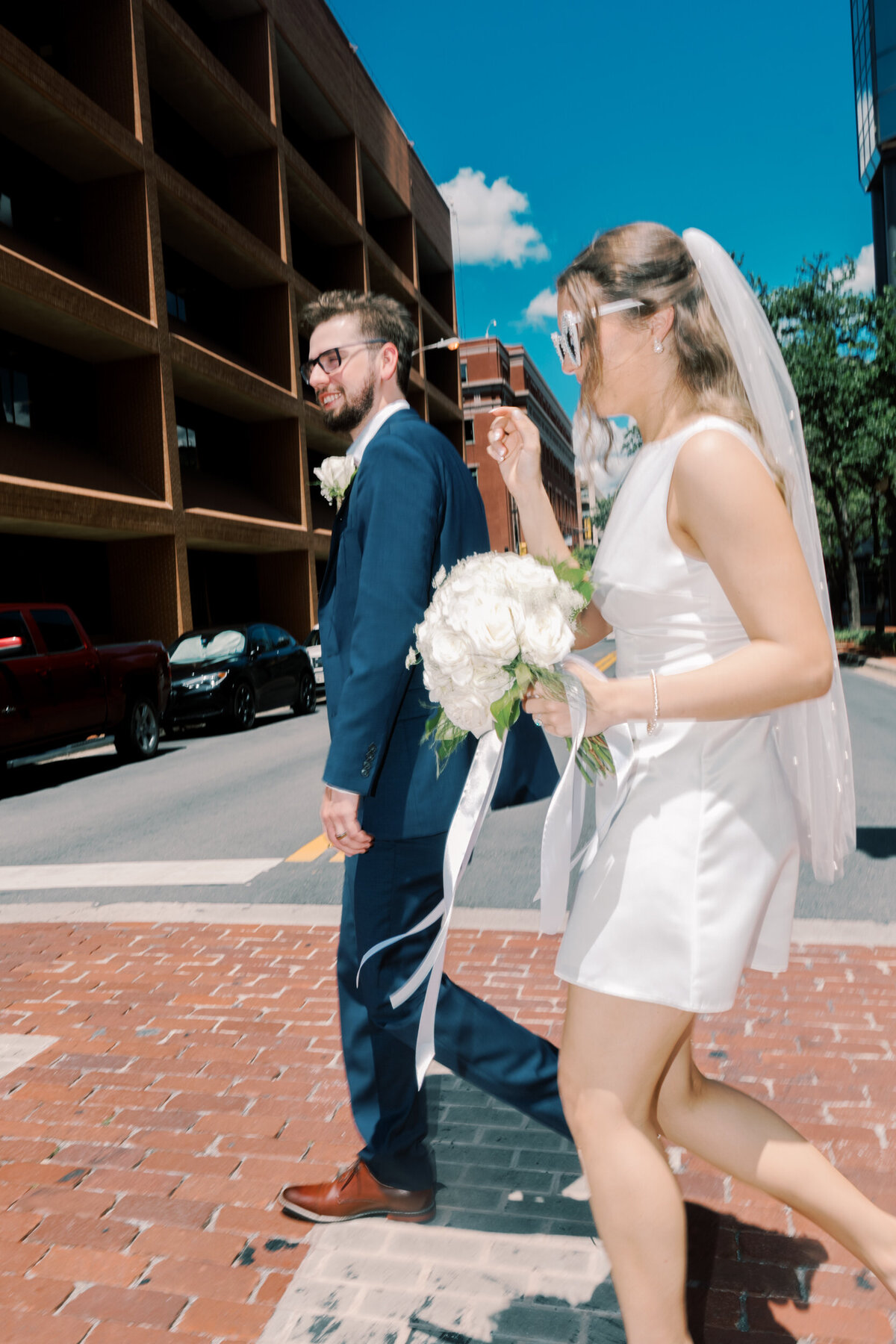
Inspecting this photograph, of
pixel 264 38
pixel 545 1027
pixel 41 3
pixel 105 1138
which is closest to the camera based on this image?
pixel 105 1138

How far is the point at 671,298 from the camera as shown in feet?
6.03

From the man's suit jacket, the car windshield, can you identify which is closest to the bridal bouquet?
the man's suit jacket

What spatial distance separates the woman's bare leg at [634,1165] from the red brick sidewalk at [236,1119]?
560mm

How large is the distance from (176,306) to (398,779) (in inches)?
1114

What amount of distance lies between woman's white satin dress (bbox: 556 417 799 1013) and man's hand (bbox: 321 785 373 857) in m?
0.70

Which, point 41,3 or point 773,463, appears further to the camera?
point 41,3

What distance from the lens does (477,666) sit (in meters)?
1.80

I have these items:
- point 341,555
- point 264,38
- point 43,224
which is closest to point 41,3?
point 43,224

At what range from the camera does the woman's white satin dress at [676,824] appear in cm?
172

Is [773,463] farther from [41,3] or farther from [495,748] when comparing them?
[41,3]

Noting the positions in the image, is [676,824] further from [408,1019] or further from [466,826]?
[408,1019]

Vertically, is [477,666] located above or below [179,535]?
below

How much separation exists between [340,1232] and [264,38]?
32.1 metres

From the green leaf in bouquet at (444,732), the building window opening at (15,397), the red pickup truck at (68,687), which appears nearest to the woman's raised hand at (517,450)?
the green leaf in bouquet at (444,732)
